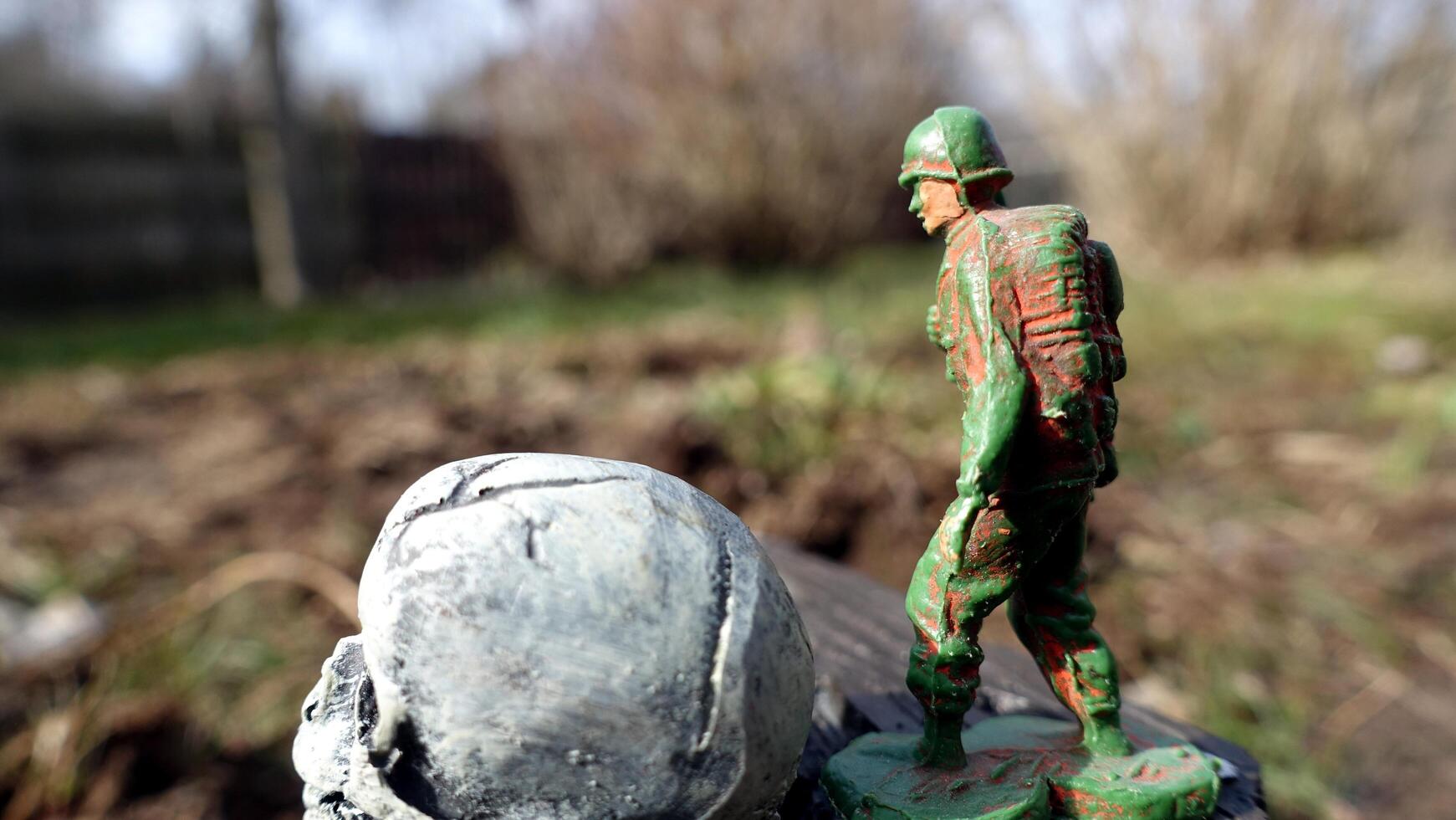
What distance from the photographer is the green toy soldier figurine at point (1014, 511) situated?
129 centimetres

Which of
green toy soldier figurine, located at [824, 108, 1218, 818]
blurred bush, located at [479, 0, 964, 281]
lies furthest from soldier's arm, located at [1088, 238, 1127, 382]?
blurred bush, located at [479, 0, 964, 281]

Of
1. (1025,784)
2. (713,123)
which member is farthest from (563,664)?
(713,123)

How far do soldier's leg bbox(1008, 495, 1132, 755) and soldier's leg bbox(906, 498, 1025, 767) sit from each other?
12 cm

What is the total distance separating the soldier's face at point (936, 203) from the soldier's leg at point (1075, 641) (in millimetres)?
463

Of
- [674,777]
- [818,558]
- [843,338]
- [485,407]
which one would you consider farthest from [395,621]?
[843,338]

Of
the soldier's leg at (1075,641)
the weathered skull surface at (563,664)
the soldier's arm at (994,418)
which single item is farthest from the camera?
the soldier's leg at (1075,641)

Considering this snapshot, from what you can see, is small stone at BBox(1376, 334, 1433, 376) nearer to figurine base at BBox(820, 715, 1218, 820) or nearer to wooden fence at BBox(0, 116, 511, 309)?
figurine base at BBox(820, 715, 1218, 820)

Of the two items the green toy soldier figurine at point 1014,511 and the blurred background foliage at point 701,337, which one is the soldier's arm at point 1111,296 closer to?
the green toy soldier figurine at point 1014,511

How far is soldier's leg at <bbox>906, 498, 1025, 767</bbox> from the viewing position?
4.41 feet

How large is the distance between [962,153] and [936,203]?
8cm

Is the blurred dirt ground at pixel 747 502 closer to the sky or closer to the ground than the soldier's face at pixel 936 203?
closer to the ground

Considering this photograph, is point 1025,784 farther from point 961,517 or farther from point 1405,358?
point 1405,358

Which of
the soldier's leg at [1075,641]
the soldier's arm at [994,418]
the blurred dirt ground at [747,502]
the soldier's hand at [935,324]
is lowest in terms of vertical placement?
the blurred dirt ground at [747,502]

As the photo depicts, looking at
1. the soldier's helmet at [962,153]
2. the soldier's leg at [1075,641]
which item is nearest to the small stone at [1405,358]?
the soldier's leg at [1075,641]
